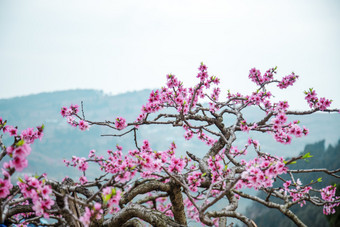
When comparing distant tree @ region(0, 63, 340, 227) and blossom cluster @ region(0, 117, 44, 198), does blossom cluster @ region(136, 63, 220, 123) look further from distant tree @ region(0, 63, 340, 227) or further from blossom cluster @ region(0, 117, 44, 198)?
blossom cluster @ region(0, 117, 44, 198)

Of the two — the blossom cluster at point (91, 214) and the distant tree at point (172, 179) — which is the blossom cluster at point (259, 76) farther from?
the blossom cluster at point (91, 214)

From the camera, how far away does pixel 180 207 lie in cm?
480

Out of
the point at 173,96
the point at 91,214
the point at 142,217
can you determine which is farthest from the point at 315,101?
the point at 91,214

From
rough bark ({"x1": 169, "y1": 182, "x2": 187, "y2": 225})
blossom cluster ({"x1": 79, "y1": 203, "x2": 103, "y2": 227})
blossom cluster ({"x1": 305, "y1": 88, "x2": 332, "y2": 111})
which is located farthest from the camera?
blossom cluster ({"x1": 305, "y1": 88, "x2": 332, "y2": 111})

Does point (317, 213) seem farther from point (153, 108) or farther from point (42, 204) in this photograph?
point (42, 204)

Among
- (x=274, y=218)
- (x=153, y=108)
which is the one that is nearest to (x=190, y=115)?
(x=153, y=108)

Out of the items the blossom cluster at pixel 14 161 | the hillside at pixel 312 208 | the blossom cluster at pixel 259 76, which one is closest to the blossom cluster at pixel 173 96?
the blossom cluster at pixel 259 76

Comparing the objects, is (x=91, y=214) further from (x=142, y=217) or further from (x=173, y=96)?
(x=173, y=96)

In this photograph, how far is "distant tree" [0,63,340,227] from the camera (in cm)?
246

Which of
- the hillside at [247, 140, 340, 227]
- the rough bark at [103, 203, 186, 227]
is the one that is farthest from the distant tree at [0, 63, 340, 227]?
the hillside at [247, 140, 340, 227]

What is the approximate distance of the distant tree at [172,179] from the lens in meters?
2.46

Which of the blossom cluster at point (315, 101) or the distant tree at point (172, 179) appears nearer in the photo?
the distant tree at point (172, 179)

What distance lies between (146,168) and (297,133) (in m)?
3.28

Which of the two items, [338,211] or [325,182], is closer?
[338,211]
